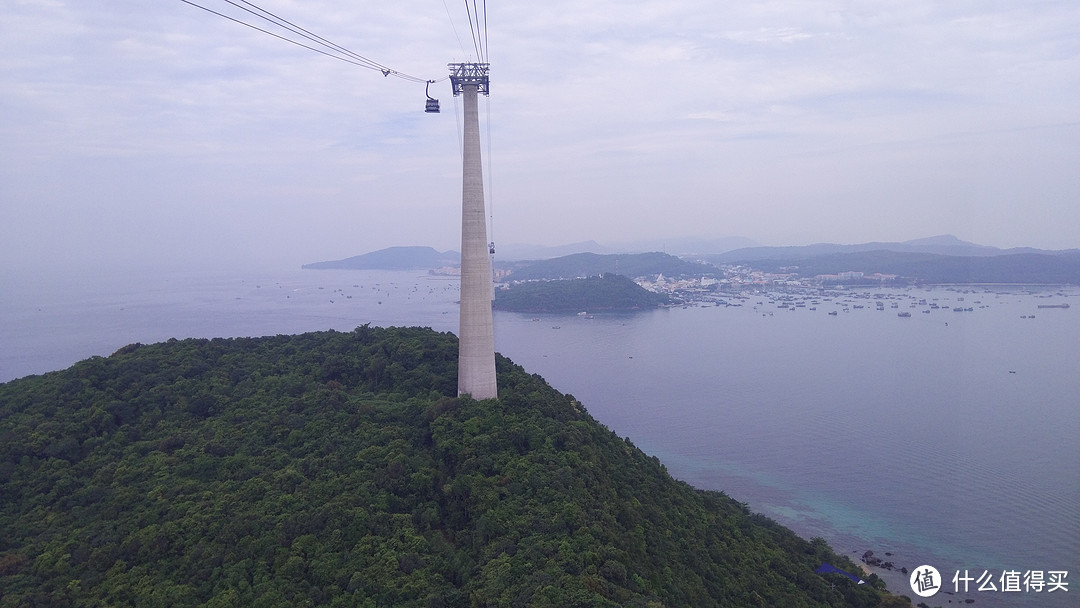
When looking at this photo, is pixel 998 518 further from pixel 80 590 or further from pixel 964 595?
pixel 80 590

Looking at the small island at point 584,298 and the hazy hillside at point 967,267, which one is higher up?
the hazy hillside at point 967,267

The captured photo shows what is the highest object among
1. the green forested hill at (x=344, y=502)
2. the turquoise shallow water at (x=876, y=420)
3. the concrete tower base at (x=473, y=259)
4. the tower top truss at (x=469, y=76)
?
the tower top truss at (x=469, y=76)

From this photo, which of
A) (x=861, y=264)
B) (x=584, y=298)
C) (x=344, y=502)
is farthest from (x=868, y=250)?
(x=344, y=502)

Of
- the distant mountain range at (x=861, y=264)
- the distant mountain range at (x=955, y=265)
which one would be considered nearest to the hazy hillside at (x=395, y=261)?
the distant mountain range at (x=861, y=264)

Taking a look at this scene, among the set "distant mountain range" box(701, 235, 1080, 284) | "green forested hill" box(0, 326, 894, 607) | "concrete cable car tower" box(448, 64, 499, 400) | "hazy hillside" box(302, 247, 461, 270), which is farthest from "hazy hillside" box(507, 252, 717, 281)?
"green forested hill" box(0, 326, 894, 607)

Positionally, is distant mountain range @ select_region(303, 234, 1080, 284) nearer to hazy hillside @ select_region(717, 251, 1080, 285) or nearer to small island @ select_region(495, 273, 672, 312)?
hazy hillside @ select_region(717, 251, 1080, 285)

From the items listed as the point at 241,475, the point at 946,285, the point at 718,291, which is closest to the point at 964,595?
the point at 241,475

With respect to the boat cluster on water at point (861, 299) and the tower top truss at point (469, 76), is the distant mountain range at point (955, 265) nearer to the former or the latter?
the boat cluster on water at point (861, 299)
